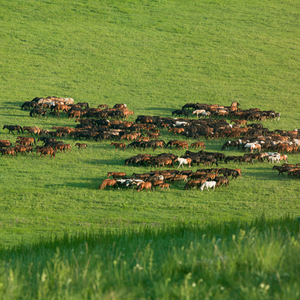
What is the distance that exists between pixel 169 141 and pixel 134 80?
95.1 ft

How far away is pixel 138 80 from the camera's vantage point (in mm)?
56938

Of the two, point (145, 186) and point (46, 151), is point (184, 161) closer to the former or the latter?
point (145, 186)

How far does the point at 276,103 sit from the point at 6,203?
4117 cm

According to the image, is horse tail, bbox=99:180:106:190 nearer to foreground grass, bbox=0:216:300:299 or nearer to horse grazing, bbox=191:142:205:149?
horse grazing, bbox=191:142:205:149

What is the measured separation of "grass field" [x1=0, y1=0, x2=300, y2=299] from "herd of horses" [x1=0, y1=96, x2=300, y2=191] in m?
0.72

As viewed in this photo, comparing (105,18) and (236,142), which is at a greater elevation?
(105,18)

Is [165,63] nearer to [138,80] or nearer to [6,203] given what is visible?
[138,80]

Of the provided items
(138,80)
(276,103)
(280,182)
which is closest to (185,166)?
(280,182)

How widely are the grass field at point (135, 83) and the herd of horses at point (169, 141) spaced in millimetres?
719

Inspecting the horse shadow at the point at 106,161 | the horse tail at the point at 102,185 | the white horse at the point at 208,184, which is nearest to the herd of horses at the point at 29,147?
the horse shadow at the point at 106,161

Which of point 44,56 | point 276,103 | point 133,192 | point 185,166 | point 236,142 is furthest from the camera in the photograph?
point 44,56

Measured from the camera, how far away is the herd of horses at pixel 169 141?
2248 cm

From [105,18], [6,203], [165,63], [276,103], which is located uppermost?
[105,18]

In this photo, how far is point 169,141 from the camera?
29641mm
